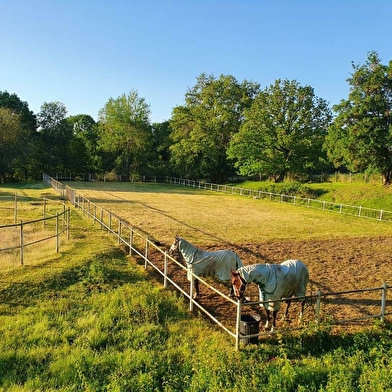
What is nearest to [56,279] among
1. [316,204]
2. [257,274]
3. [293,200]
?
[257,274]

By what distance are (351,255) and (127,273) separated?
359 inches

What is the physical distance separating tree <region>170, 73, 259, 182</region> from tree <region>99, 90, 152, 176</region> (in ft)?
21.5

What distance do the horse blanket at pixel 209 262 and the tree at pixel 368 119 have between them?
2373 centimetres

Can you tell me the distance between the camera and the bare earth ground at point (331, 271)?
28.4ft

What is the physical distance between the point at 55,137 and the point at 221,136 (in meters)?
28.5

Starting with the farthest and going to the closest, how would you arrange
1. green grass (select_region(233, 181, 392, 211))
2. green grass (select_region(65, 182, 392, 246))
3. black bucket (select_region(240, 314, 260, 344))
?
green grass (select_region(233, 181, 392, 211)), green grass (select_region(65, 182, 392, 246)), black bucket (select_region(240, 314, 260, 344))

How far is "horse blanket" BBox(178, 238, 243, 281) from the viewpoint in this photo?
30.6ft

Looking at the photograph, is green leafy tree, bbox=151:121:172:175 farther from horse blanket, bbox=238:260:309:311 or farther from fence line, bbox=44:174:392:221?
horse blanket, bbox=238:260:309:311

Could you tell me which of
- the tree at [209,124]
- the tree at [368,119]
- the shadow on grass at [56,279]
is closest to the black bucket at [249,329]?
the shadow on grass at [56,279]

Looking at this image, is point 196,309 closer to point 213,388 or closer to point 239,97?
point 213,388

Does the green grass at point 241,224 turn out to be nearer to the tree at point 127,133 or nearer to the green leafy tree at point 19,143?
the green leafy tree at point 19,143

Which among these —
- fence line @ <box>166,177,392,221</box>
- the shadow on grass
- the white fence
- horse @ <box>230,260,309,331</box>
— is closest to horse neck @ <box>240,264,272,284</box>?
horse @ <box>230,260,309,331</box>

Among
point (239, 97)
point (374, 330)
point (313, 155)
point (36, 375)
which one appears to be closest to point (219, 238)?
point (374, 330)

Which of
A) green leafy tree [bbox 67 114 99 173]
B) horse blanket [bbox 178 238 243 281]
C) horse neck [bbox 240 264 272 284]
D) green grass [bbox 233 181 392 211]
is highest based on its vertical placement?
green leafy tree [bbox 67 114 99 173]
